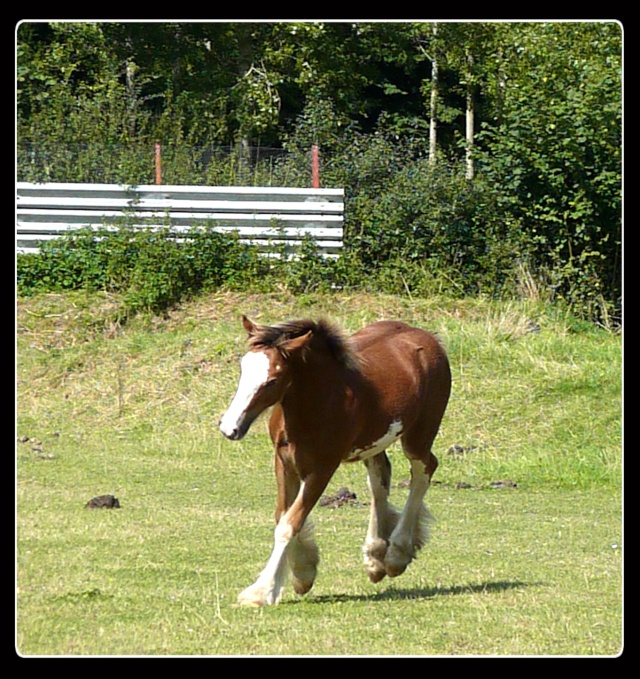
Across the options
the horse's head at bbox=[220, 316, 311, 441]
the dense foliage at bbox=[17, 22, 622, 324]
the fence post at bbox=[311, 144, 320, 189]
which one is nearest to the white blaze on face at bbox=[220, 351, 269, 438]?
the horse's head at bbox=[220, 316, 311, 441]

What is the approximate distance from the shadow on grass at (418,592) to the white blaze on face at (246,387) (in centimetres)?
134

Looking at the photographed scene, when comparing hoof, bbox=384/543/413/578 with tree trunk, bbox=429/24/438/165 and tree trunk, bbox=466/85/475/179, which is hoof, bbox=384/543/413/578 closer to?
tree trunk, bbox=466/85/475/179

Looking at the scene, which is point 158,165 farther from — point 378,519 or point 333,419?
point 333,419

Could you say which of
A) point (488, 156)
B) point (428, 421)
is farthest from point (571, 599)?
point (488, 156)

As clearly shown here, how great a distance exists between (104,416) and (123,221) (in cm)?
412

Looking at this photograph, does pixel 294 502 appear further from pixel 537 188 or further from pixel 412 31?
pixel 412 31

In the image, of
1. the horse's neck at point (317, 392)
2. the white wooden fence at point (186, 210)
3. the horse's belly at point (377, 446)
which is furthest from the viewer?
the white wooden fence at point (186, 210)

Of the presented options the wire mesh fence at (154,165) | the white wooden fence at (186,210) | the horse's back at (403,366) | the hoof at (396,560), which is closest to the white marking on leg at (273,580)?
the hoof at (396,560)

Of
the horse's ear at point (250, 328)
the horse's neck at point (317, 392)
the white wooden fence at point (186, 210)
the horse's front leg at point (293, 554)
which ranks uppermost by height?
the white wooden fence at point (186, 210)

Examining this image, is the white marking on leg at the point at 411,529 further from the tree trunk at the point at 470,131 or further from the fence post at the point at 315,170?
the tree trunk at the point at 470,131

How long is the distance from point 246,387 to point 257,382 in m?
0.08

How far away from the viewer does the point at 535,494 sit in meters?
12.6

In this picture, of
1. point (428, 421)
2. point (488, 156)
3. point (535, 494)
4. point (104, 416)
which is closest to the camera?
point (428, 421)

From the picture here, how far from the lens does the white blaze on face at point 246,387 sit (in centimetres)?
678
